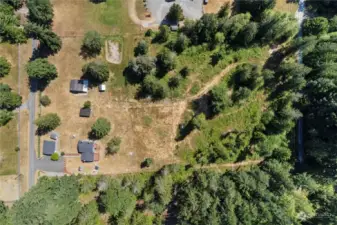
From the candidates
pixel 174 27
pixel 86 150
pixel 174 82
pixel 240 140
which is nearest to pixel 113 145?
pixel 86 150

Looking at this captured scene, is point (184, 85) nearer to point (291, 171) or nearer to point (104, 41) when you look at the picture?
point (104, 41)

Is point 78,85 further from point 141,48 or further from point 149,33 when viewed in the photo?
point 149,33

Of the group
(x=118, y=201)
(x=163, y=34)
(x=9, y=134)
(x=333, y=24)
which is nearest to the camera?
(x=118, y=201)

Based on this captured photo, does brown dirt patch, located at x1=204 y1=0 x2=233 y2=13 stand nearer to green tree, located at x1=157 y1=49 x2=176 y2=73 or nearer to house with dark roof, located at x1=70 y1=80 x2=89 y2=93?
green tree, located at x1=157 y1=49 x2=176 y2=73

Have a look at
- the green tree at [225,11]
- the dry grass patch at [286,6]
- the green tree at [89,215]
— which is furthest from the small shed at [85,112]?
the dry grass patch at [286,6]

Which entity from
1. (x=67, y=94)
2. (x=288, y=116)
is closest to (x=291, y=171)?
(x=288, y=116)

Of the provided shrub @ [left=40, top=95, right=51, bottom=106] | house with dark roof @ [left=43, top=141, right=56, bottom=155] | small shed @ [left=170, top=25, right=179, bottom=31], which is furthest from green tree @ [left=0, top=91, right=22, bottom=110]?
small shed @ [left=170, top=25, right=179, bottom=31]

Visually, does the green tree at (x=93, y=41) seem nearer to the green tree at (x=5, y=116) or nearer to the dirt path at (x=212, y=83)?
the green tree at (x=5, y=116)
